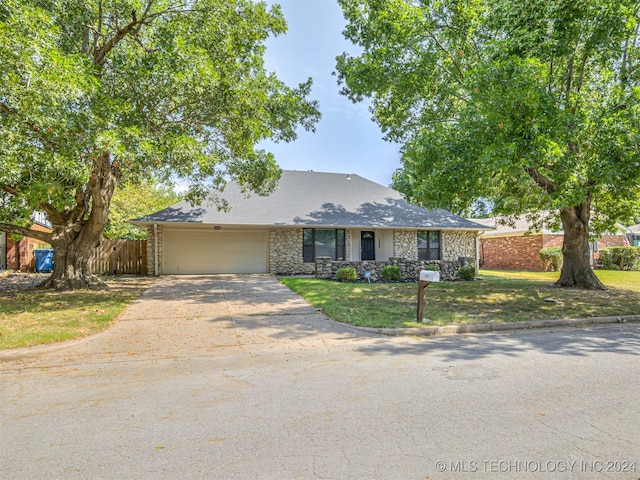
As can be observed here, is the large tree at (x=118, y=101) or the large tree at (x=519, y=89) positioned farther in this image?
the large tree at (x=519, y=89)

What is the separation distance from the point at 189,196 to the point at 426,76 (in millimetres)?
10211

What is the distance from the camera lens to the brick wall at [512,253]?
23.2 meters

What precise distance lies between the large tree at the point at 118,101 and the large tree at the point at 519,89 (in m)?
3.53

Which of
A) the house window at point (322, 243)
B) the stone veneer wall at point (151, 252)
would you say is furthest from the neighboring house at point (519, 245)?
the stone veneer wall at point (151, 252)

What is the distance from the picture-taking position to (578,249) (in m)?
13.4

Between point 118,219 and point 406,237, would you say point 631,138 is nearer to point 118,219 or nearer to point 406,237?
point 406,237

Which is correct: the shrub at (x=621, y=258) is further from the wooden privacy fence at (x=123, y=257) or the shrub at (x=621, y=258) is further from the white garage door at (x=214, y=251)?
the wooden privacy fence at (x=123, y=257)

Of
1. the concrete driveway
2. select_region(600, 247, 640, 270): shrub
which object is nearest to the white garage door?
the concrete driveway

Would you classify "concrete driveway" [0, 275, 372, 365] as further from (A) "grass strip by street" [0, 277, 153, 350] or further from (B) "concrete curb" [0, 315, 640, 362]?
(A) "grass strip by street" [0, 277, 153, 350]

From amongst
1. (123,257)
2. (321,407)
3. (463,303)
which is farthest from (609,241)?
(123,257)

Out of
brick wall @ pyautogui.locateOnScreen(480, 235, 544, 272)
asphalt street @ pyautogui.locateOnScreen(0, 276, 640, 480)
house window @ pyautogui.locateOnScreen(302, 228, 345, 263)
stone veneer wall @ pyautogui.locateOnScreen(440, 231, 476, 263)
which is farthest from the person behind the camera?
brick wall @ pyautogui.locateOnScreen(480, 235, 544, 272)

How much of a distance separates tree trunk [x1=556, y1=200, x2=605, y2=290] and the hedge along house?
4.79 meters

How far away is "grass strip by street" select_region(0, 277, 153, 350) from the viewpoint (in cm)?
641

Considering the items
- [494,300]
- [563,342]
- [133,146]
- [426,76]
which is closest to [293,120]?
[426,76]
